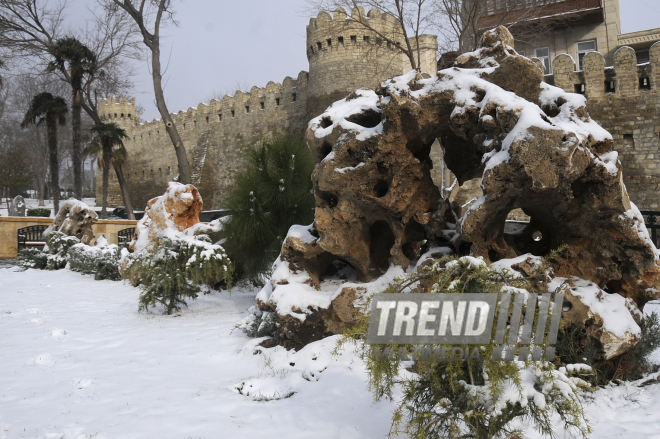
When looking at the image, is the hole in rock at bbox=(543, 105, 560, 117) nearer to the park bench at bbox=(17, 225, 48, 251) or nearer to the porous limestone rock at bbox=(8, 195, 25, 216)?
the park bench at bbox=(17, 225, 48, 251)

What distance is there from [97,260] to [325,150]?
8340 millimetres

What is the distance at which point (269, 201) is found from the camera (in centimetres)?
741

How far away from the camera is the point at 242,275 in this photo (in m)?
8.76

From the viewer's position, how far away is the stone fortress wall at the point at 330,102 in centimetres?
1573

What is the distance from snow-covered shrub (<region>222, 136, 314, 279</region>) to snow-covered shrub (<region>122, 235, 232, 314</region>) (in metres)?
0.62

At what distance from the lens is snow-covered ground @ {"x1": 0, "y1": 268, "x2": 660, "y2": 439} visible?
323cm

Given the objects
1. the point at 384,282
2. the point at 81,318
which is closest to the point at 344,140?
the point at 384,282

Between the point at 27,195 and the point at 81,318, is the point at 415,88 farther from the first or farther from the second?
the point at 27,195

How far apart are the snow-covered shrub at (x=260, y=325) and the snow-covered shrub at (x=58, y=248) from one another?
8862 mm

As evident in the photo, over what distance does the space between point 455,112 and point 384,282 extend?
5.72ft

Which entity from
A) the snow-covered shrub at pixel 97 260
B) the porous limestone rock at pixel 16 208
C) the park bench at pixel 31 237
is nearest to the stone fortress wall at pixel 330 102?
the snow-covered shrub at pixel 97 260

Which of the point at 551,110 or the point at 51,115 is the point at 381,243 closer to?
the point at 551,110

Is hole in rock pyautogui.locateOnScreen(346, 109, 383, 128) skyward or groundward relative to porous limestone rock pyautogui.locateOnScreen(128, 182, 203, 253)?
skyward

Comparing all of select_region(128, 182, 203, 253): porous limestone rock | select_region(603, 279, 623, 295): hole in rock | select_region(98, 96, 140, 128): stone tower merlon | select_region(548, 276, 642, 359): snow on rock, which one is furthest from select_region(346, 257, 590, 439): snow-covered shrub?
select_region(98, 96, 140, 128): stone tower merlon
